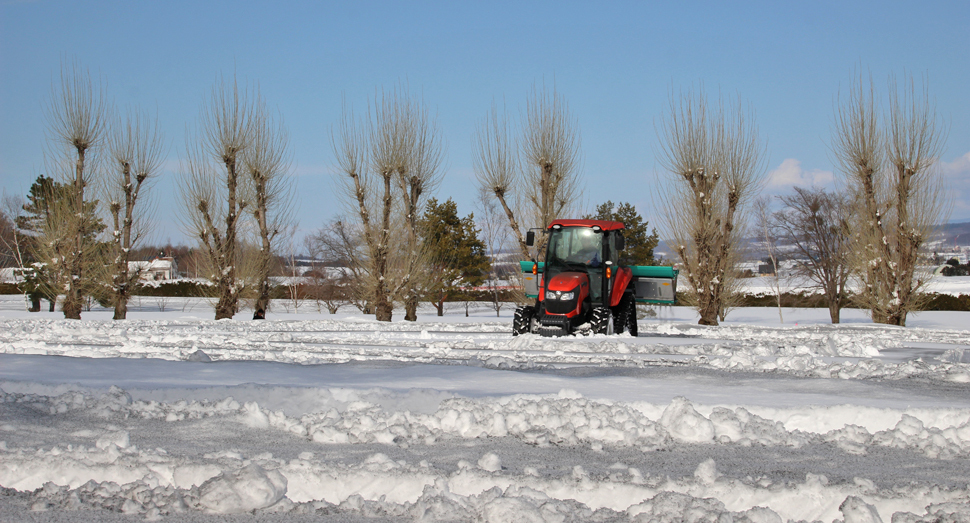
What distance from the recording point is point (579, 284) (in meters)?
11.9

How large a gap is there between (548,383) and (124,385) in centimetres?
402

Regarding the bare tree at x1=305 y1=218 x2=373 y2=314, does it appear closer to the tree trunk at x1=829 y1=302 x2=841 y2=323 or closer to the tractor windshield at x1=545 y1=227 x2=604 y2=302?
the tractor windshield at x1=545 y1=227 x2=604 y2=302

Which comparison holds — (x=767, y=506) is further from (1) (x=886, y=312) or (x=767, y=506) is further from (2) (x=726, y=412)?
(1) (x=886, y=312)

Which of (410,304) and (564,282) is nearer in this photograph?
(564,282)

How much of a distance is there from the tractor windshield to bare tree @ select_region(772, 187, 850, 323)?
23502mm

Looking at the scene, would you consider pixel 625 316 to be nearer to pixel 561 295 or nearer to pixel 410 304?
pixel 561 295

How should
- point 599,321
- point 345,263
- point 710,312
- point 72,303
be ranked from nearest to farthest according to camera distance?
point 599,321, point 710,312, point 72,303, point 345,263

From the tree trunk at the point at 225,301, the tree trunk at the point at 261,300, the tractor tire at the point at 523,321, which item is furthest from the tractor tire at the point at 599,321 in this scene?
the tree trunk at the point at 261,300

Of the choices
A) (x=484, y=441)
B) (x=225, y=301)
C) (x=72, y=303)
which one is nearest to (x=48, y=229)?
(x=72, y=303)

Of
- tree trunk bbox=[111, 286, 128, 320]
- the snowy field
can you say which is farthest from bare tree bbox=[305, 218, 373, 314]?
the snowy field

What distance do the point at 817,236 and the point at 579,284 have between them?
87.8 feet

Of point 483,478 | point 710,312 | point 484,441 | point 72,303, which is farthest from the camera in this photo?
point 72,303

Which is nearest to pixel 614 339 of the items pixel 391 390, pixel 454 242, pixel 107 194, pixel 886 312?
pixel 391 390

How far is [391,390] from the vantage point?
20.4 feet
